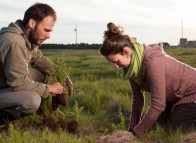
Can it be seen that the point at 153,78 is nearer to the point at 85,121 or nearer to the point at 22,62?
the point at 85,121

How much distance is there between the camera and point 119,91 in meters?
Result: 6.70

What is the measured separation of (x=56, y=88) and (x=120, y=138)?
97 centimetres

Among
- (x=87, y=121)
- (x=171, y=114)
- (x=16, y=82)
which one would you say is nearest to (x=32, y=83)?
(x=16, y=82)

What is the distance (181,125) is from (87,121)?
3.68 feet

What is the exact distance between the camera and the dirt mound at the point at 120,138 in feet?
12.5

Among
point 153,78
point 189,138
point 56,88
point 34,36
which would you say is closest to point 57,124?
point 56,88

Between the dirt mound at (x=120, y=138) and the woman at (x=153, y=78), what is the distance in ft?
0.37

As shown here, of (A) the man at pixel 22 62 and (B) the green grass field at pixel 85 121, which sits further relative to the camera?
(A) the man at pixel 22 62

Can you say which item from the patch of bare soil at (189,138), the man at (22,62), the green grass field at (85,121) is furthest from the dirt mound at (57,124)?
the patch of bare soil at (189,138)

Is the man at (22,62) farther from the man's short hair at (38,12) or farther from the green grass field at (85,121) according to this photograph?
the green grass field at (85,121)

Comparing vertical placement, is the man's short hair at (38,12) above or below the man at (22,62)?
above

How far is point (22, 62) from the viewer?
3.98 meters

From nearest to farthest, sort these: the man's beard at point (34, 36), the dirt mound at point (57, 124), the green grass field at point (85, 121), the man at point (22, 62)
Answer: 1. the green grass field at point (85, 121)
2. the man at point (22, 62)
3. the man's beard at point (34, 36)
4. the dirt mound at point (57, 124)

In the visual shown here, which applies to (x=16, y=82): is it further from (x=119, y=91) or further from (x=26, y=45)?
(x=119, y=91)
